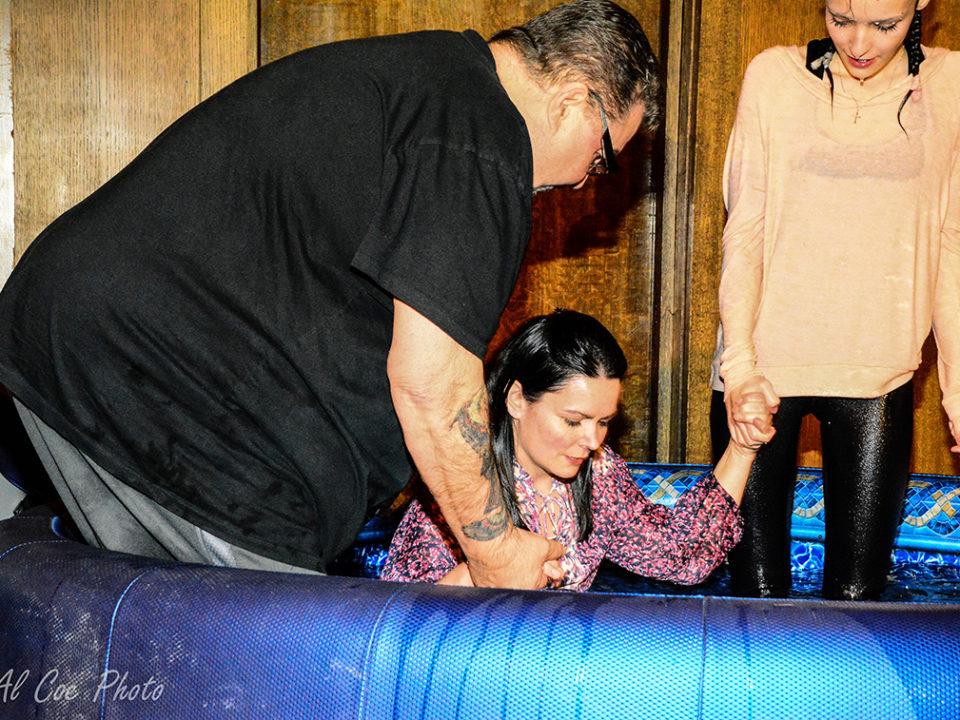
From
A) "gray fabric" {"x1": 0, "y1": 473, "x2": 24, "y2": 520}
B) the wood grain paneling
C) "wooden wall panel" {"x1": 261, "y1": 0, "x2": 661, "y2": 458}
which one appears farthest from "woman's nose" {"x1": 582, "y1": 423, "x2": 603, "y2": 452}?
the wood grain paneling

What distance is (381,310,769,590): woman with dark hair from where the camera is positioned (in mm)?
2123

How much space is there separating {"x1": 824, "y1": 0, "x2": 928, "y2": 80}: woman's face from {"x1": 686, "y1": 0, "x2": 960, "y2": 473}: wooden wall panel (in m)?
1.43

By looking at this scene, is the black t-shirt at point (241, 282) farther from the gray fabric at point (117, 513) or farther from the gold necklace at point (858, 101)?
the gold necklace at point (858, 101)

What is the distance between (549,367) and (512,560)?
2.43 feet

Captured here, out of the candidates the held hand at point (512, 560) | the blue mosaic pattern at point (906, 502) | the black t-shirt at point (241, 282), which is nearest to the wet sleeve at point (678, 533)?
the blue mosaic pattern at point (906, 502)

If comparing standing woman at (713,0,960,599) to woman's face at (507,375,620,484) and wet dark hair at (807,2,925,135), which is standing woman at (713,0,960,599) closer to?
wet dark hair at (807,2,925,135)

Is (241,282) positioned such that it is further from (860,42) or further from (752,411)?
(860,42)

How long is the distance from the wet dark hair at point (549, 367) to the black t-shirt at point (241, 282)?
2.51 ft

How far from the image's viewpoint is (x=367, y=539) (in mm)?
2930

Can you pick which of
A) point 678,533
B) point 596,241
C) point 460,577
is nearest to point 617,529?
point 678,533

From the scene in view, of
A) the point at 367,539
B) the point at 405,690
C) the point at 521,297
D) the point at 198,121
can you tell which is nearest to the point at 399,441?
the point at 405,690

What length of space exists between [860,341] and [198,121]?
141 cm

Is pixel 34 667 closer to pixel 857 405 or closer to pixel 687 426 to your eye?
pixel 857 405

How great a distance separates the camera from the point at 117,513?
4.89 feet
